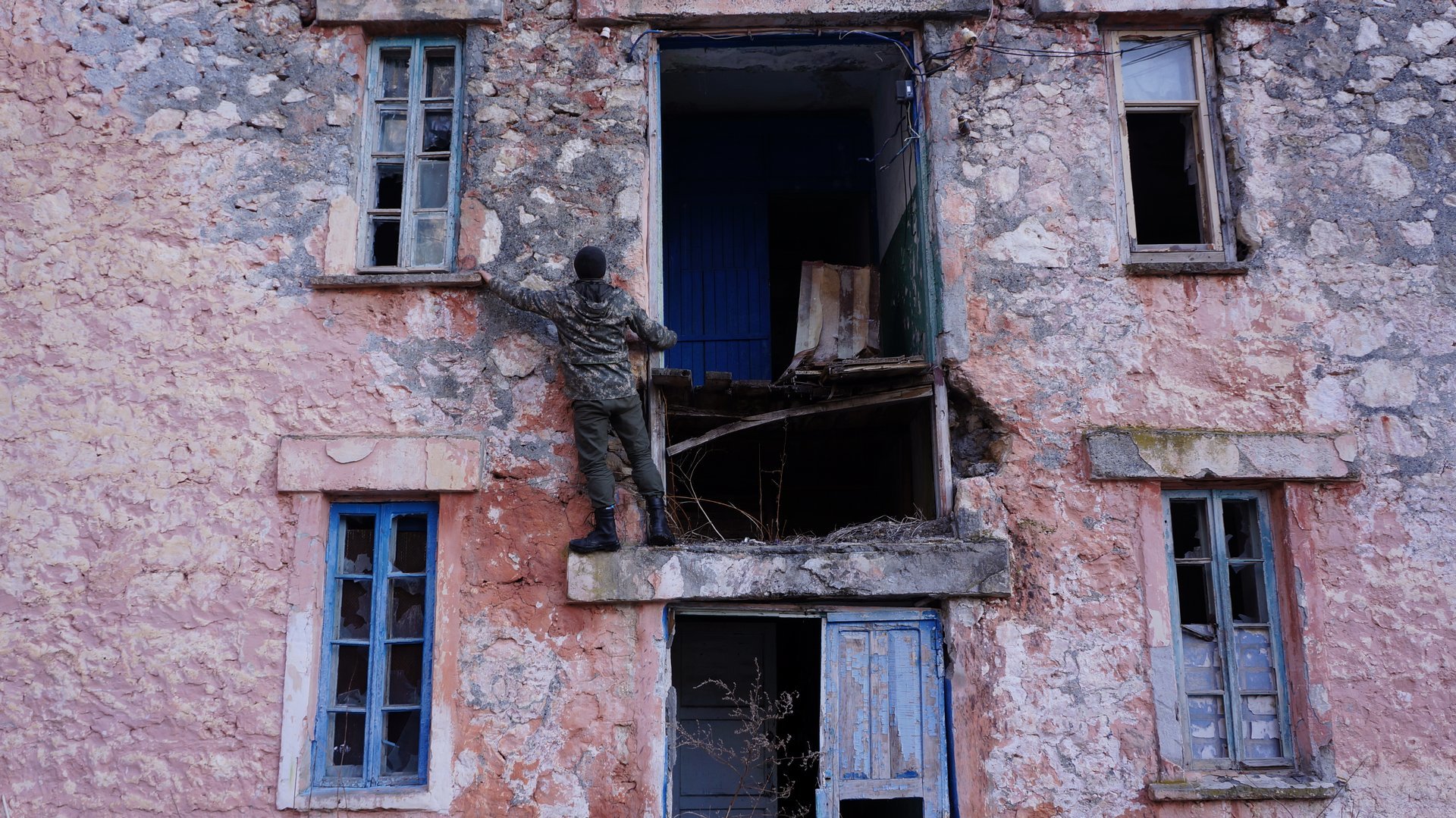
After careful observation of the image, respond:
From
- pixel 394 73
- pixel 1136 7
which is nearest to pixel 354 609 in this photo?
pixel 394 73

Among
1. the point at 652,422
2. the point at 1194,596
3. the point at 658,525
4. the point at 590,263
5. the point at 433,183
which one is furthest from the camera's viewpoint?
the point at 433,183

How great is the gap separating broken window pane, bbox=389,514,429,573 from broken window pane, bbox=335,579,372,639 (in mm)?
215

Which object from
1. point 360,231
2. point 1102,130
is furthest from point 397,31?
point 1102,130

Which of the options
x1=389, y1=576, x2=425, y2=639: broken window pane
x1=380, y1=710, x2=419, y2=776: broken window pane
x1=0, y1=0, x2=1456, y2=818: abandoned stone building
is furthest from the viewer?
x1=389, y1=576, x2=425, y2=639: broken window pane

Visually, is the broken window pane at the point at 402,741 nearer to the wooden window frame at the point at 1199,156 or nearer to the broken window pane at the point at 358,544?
the broken window pane at the point at 358,544

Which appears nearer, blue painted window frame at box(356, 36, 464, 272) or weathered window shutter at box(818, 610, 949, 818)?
weathered window shutter at box(818, 610, 949, 818)

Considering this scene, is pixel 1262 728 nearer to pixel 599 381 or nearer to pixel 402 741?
pixel 599 381

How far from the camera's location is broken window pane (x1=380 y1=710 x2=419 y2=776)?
568 centimetres

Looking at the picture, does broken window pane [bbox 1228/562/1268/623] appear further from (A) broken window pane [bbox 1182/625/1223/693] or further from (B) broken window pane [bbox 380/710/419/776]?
(B) broken window pane [bbox 380/710/419/776]

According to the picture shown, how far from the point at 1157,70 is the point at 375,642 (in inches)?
232

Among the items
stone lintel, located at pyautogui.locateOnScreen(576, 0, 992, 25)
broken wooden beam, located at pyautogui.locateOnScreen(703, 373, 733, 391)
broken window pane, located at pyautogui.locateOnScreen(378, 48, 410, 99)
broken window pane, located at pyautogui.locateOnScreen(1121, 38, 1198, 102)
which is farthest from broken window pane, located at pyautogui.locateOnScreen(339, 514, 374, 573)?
broken window pane, located at pyautogui.locateOnScreen(1121, 38, 1198, 102)

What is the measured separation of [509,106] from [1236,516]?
196 inches

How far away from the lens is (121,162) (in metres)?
6.14

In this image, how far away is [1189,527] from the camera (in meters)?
6.03
